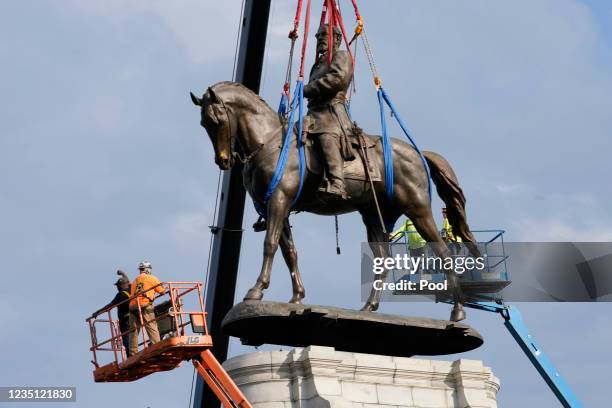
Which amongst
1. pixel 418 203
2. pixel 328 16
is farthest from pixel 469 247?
pixel 328 16

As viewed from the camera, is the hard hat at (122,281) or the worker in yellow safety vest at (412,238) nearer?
the hard hat at (122,281)

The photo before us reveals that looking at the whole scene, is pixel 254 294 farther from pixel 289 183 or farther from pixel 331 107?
pixel 331 107

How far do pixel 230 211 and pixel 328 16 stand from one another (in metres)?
8.08

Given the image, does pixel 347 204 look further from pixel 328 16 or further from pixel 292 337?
pixel 328 16

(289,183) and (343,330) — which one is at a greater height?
(289,183)

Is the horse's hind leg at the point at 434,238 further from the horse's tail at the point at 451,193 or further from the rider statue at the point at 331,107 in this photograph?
the rider statue at the point at 331,107

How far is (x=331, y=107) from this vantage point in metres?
21.8

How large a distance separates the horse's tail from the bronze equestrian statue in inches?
0.7

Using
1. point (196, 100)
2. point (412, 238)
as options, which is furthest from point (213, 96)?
point (412, 238)

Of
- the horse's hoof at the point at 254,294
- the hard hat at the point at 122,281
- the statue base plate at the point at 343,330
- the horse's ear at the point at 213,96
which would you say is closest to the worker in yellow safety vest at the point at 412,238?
the statue base plate at the point at 343,330

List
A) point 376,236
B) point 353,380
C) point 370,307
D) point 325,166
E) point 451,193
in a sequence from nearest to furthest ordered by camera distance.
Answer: point 353,380 < point 325,166 < point 370,307 < point 376,236 < point 451,193

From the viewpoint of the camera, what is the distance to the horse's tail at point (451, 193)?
22.4 m

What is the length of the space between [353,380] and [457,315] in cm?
274

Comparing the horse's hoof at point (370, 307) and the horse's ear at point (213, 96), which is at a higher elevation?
the horse's ear at point (213, 96)
